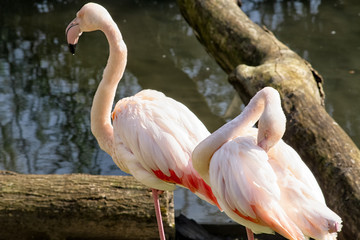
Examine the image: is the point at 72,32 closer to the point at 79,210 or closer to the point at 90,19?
the point at 90,19

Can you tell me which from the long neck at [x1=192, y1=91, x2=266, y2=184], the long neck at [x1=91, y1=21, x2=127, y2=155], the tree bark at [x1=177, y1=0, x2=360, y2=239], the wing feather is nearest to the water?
the tree bark at [x1=177, y1=0, x2=360, y2=239]

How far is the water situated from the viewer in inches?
217

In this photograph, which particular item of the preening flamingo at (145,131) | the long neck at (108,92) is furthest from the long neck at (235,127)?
the long neck at (108,92)

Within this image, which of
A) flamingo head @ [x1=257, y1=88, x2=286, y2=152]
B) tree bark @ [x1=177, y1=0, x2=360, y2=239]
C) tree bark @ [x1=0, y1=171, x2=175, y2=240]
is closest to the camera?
flamingo head @ [x1=257, y1=88, x2=286, y2=152]

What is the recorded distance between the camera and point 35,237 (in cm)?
380

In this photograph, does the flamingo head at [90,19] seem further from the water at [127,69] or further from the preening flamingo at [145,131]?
the water at [127,69]

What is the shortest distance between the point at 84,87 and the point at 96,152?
1460 millimetres

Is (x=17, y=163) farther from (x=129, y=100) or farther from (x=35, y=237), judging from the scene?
(x=129, y=100)

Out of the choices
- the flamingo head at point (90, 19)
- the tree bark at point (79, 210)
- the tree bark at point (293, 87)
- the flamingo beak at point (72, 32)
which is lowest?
the tree bark at point (79, 210)

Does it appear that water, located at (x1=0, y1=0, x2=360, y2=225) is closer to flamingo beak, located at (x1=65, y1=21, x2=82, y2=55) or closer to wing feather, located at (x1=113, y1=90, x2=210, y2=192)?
wing feather, located at (x1=113, y1=90, x2=210, y2=192)

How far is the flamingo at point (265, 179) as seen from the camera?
7.52ft

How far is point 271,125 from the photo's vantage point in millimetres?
2320

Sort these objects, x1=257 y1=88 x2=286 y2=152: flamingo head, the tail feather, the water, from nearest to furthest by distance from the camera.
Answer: the tail feather
x1=257 y1=88 x2=286 y2=152: flamingo head
the water

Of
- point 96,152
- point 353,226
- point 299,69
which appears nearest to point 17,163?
point 96,152
